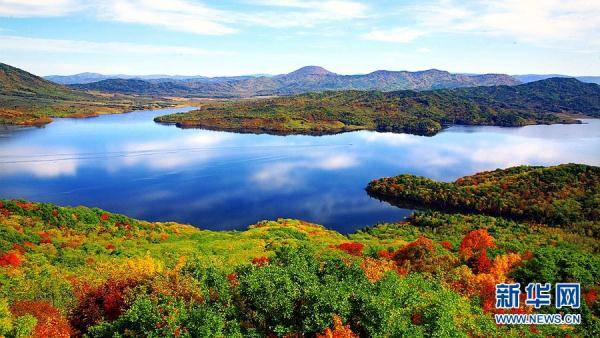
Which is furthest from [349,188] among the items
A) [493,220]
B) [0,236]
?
[0,236]

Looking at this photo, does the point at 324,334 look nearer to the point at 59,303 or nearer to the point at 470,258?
the point at 59,303

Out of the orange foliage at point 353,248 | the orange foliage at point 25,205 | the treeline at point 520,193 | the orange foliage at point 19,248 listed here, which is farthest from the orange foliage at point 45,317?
the treeline at point 520,193

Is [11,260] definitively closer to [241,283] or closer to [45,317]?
[45,317]

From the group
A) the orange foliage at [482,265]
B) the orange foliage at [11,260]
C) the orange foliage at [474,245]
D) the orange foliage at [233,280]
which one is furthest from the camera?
the orange foliage at [474,245]

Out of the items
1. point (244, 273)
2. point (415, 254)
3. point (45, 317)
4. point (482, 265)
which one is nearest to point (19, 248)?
point (45, 317)

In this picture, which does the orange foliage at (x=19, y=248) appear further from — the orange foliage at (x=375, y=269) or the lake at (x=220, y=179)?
the lake at (x=220, y=179)

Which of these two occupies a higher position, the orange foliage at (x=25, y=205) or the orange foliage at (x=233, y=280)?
the orange foliage at (x=25, y=205)

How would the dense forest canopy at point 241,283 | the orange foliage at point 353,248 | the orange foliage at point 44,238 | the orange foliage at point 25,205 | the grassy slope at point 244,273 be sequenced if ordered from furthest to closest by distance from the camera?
1. the orange foliage at point 25,205
2. the orange foliage at point 353,248
3. the orange foliage at point 44,238
4. the grassy slope at point 244,273
5. the dense forest canopy at point 241,283
